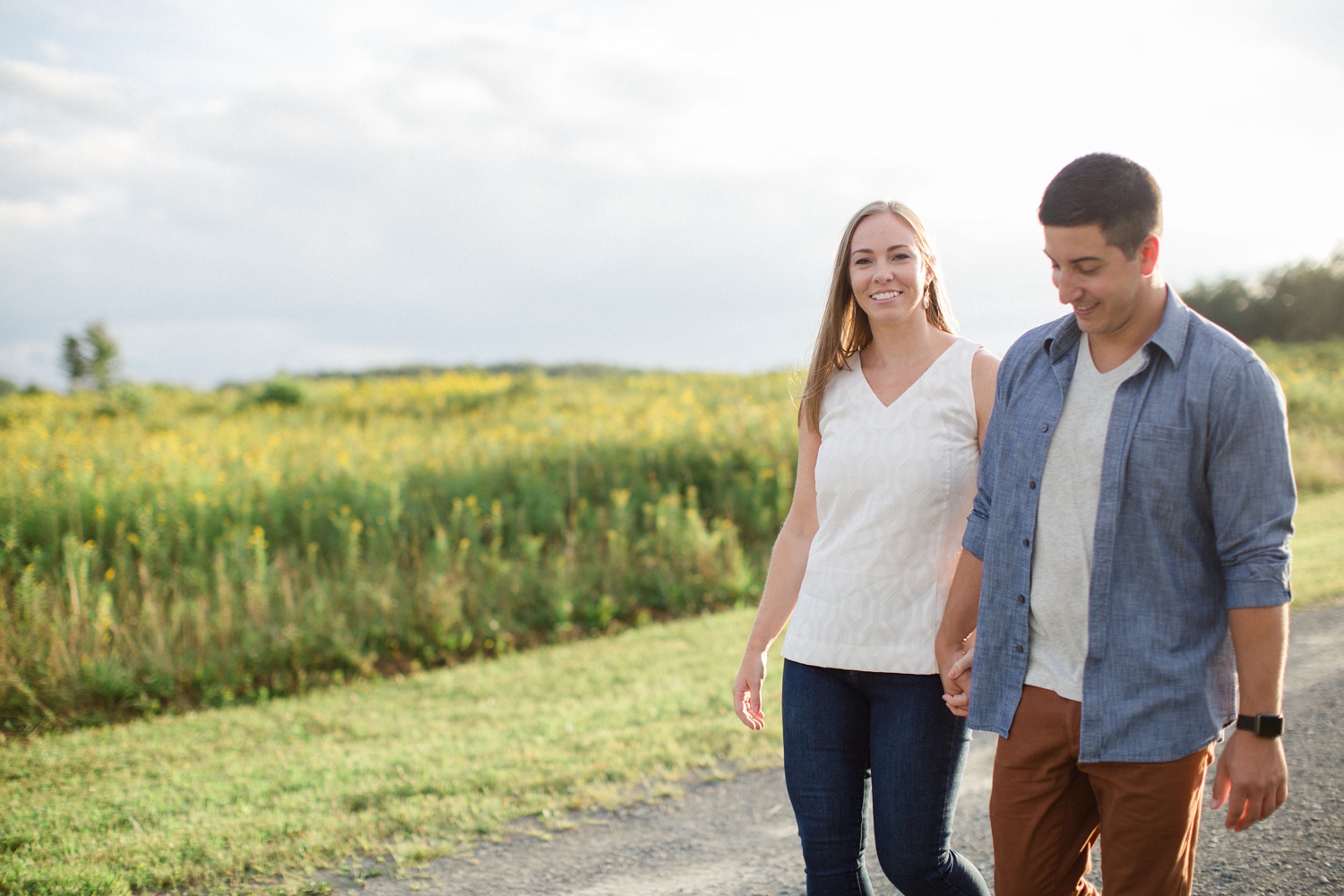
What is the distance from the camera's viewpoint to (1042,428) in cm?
213

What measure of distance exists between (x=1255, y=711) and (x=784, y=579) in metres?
1.32

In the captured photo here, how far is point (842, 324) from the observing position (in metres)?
2.86

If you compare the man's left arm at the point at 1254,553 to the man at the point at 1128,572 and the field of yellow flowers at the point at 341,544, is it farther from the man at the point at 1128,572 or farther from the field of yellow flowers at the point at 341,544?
the field of yellow flowers at the point at 341,544

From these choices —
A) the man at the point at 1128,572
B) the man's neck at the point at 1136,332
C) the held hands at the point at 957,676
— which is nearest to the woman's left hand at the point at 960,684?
the held hands at the point at 957,676

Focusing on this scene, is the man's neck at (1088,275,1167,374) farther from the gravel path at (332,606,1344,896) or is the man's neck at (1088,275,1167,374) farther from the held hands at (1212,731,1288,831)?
the gravel path at (332,606,1344,896)

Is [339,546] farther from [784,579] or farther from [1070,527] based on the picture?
[1070,527]

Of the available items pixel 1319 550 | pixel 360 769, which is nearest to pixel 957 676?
pixel 360 769

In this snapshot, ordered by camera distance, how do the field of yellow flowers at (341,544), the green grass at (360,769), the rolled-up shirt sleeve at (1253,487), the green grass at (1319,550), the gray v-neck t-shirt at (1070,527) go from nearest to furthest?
the rolled-up shirt sleeve at (1253,487), the gray v-neck t-shirt at (1070,527), the green grass at (360,769), the field of yellow flowers at (341,544), the green grass at (1319,550)

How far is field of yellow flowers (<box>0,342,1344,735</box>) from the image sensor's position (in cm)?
738

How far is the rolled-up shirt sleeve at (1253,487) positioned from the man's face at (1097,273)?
0.83 ft

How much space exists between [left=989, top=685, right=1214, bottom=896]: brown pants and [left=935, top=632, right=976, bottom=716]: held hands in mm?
138

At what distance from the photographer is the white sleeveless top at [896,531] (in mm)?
2475

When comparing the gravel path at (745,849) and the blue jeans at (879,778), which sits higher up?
the blue jeans at (879,778)

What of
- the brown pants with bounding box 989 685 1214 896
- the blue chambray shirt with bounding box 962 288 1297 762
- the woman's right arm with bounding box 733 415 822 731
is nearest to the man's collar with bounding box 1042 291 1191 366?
the blue chambray shirt with bounding box 962 288 1297 762
